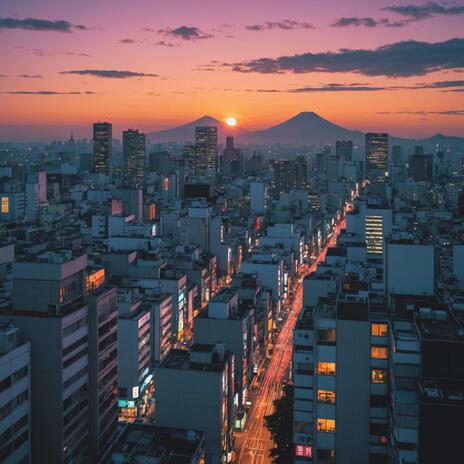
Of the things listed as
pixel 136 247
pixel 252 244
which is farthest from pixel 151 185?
pixel 136 247

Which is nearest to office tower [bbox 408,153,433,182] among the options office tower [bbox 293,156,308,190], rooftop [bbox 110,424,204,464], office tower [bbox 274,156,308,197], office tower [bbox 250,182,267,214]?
office tower [bbox 293,156,308,190]

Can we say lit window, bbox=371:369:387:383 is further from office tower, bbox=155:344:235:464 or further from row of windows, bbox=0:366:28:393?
row of windows, bbox=0:366:28:393

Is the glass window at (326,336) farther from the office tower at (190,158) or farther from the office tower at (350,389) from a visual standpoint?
the office tower at (190,158)

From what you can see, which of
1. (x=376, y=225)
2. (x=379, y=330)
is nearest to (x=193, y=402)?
(x=379, y=330)

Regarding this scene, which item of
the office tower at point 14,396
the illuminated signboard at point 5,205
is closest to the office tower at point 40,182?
the illuminated signboard at point 5,205

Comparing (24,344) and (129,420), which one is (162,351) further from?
(24,344)
